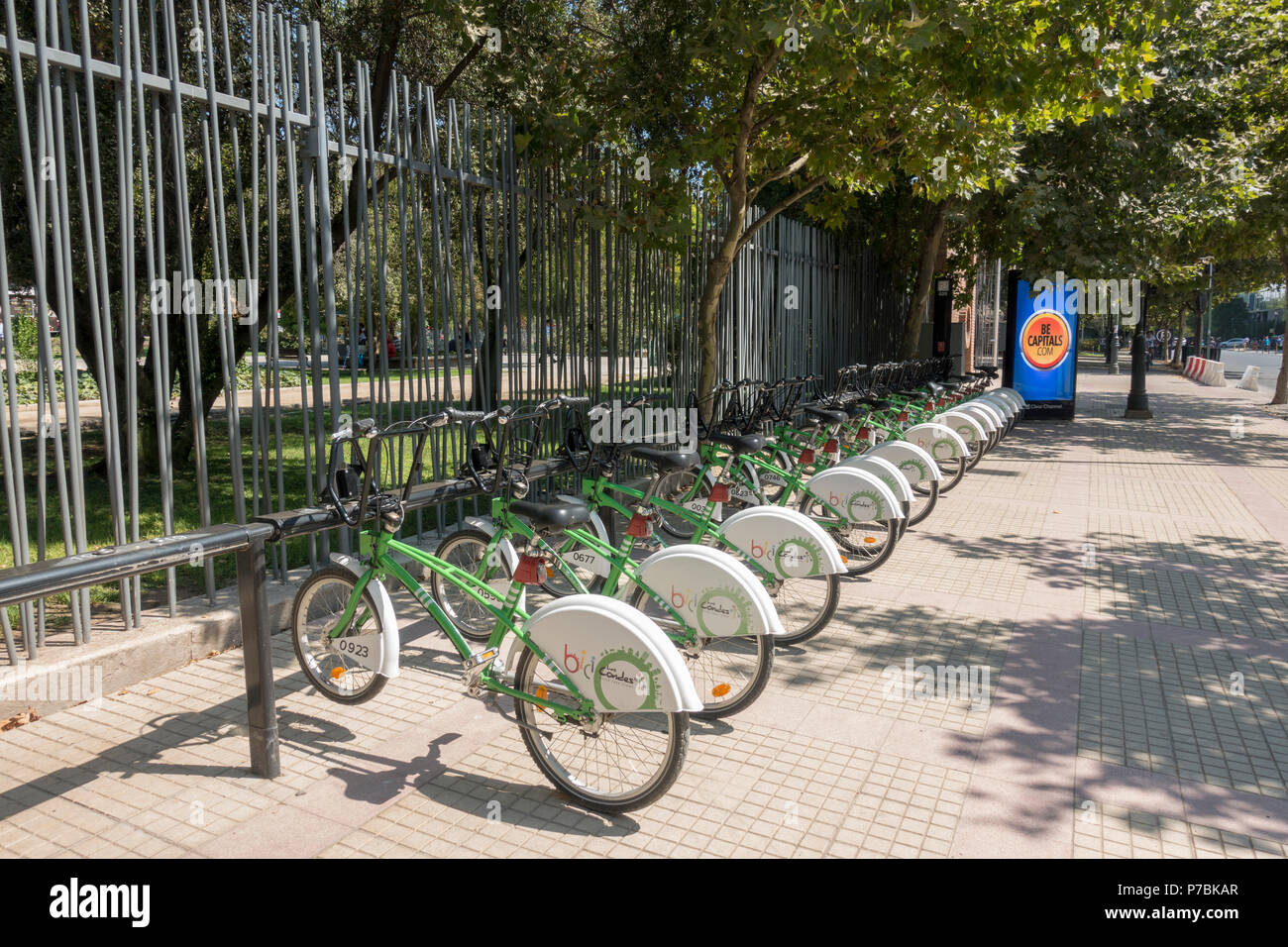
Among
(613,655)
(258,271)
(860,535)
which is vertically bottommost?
(860,535)

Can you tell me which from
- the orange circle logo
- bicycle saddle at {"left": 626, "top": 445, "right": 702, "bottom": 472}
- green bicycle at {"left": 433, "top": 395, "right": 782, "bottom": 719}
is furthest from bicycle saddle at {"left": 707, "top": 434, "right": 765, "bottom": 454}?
the orange circle logo

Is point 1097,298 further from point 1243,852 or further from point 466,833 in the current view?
point 466,833

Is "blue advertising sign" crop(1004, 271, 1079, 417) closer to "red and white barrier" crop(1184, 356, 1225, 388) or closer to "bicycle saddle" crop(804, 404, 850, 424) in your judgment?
"bicycle saddle" crop(804, 404, 850, 424)

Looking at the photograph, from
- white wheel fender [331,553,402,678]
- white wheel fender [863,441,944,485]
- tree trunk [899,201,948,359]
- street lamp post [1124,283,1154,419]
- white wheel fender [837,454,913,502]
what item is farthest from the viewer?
street lamp post [1124,283,1154,419]

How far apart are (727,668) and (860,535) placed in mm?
2477

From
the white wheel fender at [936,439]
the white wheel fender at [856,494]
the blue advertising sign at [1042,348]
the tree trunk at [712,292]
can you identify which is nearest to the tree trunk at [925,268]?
the blue advertising sign at [1042,348]

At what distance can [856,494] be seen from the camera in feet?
20.1

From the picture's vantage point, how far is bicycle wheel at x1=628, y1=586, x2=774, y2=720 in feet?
13.2

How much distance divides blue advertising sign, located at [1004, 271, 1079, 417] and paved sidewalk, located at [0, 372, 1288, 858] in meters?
11.0

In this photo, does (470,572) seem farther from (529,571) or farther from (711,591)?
(711,591)

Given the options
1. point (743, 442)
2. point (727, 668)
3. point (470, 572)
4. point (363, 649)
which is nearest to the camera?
point (363, 649)
